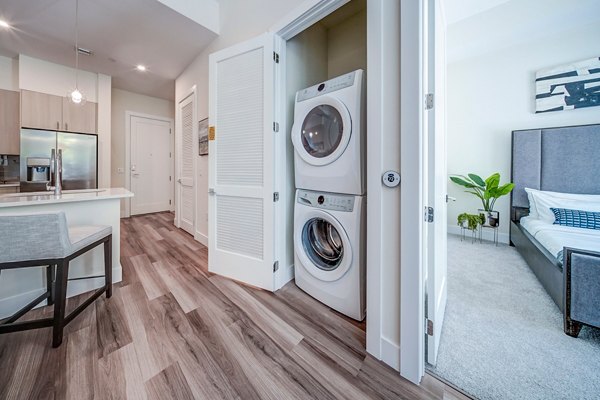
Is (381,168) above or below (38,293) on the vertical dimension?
above

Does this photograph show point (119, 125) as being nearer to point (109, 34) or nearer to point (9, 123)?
point (9, 123)

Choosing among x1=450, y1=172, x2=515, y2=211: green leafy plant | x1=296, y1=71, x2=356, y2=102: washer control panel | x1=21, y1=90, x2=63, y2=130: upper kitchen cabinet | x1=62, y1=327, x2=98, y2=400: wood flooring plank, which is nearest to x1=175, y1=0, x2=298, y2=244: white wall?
x1=296, y1=71, x2=356, y2=102: washer control panel

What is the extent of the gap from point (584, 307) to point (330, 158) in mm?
1739

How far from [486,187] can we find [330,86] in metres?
2.82

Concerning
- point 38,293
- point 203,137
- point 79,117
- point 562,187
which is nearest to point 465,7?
point 562,187

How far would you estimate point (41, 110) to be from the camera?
10.6 feet

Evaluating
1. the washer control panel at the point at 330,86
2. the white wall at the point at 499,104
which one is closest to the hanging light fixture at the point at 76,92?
the washer control panel at the point at 330,86

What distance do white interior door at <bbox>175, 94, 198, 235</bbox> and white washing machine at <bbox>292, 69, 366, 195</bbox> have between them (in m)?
2.21

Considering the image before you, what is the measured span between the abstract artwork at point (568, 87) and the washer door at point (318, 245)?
3289mm

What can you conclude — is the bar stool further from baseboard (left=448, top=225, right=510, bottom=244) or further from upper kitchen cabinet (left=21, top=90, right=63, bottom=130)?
baseboard (left=448, top=225, right=510, bottom=244)

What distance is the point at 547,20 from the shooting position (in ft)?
7.81

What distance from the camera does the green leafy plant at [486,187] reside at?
281cm

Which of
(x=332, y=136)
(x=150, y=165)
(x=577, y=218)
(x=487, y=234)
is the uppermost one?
(x=150, y=165)

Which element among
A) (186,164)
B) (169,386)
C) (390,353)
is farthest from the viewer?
(186,164)
